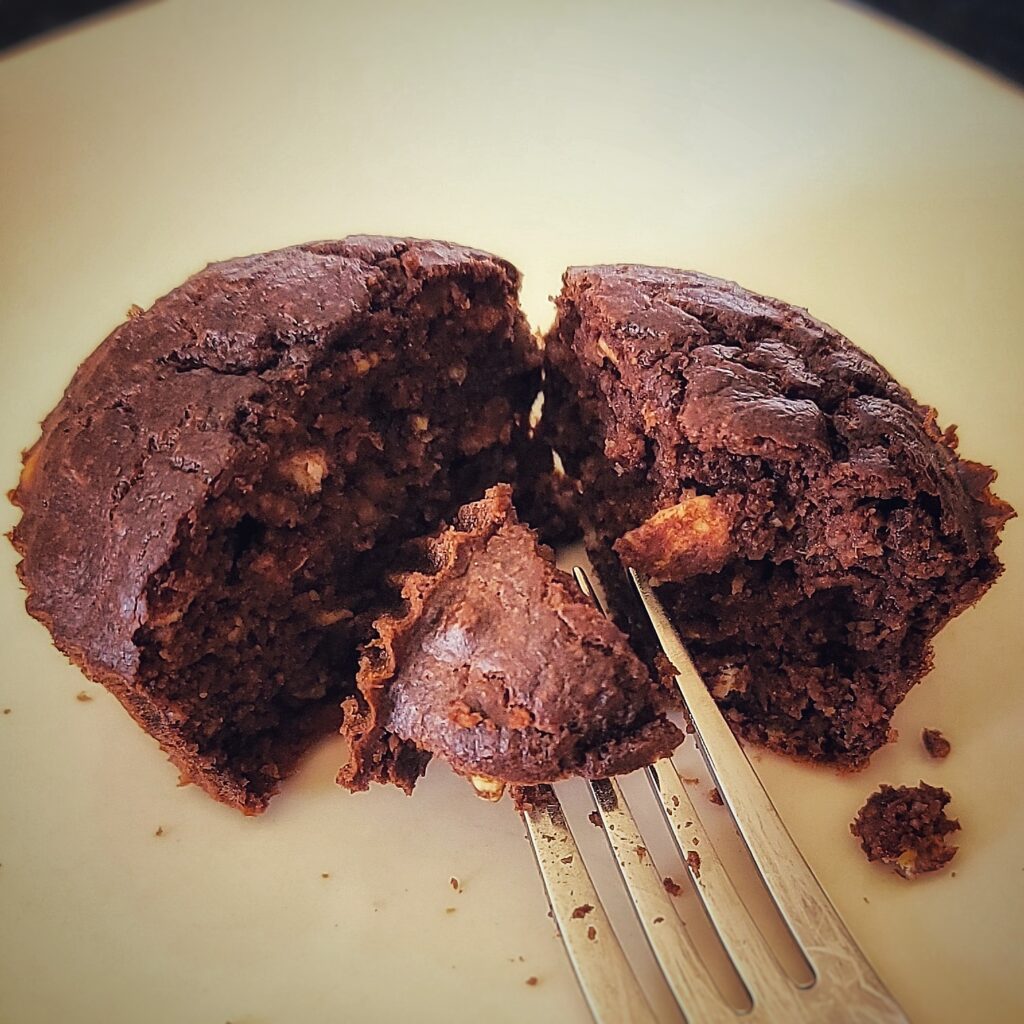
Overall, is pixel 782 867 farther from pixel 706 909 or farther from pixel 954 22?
pixel 954 22

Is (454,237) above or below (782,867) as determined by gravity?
above

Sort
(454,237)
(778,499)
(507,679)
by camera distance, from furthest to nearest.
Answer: (454,237), (778,499), (507,679)

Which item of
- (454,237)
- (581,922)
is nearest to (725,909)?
(581,922)

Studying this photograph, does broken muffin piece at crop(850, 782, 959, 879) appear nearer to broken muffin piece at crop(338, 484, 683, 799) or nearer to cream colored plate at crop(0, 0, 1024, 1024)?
cream colored plate at crop(0, 0, 1024, 1024)

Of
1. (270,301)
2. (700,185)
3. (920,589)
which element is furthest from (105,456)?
(700,185)

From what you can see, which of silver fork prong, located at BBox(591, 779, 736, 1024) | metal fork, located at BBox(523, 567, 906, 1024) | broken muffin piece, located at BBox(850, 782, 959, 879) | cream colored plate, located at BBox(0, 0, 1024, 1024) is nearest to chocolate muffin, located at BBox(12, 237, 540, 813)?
cream colored plate, located at BBox(0, 0, 1024, 1024)

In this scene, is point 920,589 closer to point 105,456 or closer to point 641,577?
point 641,577
